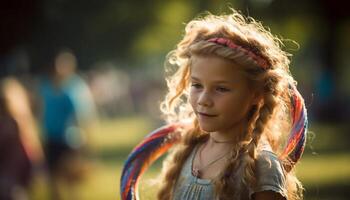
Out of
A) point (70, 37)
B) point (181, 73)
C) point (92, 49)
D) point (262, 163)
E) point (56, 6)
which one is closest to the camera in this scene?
point (262, 163)

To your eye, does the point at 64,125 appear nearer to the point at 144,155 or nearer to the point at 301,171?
the point at 301,171

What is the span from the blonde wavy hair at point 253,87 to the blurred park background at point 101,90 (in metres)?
0.39

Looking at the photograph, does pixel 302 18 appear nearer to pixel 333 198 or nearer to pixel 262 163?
pixel 333 198

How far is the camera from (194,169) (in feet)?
17.1

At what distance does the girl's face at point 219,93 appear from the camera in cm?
500

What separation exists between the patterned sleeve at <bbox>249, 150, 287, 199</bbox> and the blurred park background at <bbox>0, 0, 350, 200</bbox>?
2.57 ft

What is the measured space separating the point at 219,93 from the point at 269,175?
0.51 metres

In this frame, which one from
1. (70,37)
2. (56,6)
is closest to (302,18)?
(70,37)

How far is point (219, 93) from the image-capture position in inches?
198

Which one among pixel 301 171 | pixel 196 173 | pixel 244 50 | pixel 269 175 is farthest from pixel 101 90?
pixel 269 175

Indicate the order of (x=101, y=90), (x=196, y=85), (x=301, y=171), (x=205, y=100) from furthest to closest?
(x=101, y=90) < (x=301, y=171) < (x=196, y=85) < (x=205, y=100)

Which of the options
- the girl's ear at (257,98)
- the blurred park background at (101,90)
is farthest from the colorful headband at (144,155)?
the girl's ear at (257,98)

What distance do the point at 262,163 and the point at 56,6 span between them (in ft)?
80.2

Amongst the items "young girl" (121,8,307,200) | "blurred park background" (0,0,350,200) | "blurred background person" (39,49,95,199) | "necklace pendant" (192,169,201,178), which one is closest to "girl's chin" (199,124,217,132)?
"young girl" (121,8,307,200)
